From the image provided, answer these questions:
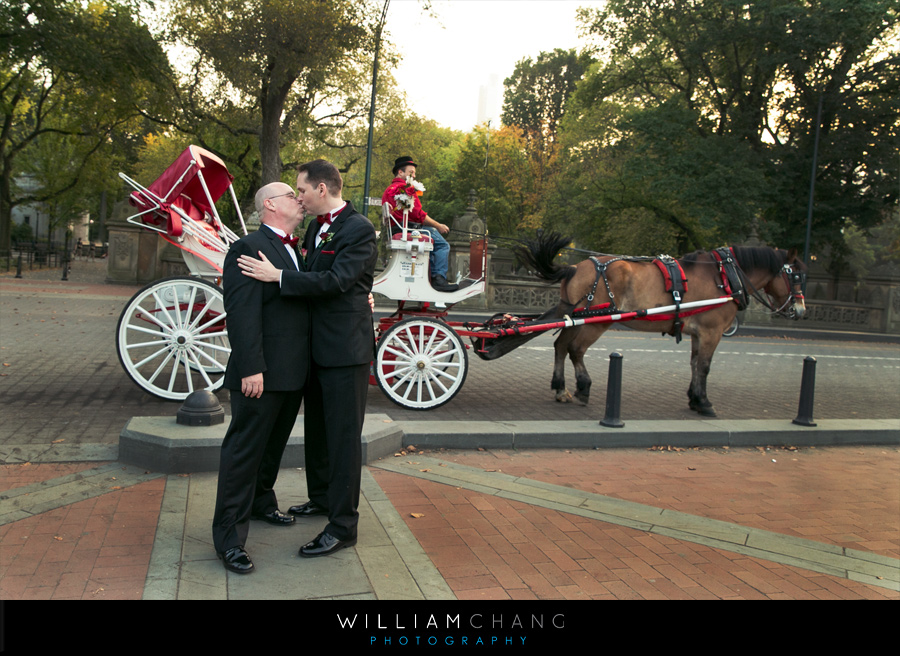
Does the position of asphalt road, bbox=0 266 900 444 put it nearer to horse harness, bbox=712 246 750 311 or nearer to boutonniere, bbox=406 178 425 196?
horse harness, bbox=712 246 750 311

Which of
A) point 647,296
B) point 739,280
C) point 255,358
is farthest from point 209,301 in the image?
point 739,280

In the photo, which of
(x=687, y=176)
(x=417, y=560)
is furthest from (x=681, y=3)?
(x=417, y=560)

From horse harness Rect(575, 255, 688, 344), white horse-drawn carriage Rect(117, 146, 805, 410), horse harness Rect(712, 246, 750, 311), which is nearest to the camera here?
white horse-drawn carriage Rect(117, 146, 805, 410)

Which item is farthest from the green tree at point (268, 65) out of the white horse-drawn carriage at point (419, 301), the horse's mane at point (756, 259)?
the horse's mane at point (756, 259)

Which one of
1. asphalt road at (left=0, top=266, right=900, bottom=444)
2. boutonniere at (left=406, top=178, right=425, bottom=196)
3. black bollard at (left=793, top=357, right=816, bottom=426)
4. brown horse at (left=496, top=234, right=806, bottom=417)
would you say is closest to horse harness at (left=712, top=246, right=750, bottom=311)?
brown horse at (left=496, top=234, right=806, bottom=417)

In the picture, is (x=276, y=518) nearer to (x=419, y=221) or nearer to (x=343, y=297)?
(x=343, y=297)

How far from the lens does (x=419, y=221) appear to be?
799 cm

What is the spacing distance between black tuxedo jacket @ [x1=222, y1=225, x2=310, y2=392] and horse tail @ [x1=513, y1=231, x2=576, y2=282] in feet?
17.4

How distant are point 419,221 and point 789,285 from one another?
15.8ft

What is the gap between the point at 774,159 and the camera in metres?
27.9

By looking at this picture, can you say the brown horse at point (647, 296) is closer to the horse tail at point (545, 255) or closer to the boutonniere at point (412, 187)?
the horse tail at point (545, 255)

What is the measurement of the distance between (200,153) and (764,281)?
691 centimetres

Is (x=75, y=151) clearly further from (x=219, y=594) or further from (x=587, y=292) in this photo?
(x=219, y=594)

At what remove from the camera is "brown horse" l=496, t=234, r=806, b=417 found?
8.52 metres
